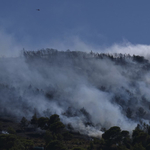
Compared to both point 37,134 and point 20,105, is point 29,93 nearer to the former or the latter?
point 20,105

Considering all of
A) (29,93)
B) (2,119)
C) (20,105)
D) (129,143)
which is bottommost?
(129,143)

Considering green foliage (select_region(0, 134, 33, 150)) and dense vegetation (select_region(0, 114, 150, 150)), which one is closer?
green foliage (select_region(0, 134, 33, 150))

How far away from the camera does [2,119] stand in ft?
452

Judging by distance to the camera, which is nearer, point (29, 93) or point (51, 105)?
point (51, 105)

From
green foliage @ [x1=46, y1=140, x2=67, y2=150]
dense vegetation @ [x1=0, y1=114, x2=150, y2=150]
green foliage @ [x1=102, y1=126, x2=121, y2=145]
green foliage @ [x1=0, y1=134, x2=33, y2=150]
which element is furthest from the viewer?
green foliage @ [x1=102, y1=126, x2=121, y2=145]

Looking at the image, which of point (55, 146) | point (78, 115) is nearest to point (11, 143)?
point (55, 146)

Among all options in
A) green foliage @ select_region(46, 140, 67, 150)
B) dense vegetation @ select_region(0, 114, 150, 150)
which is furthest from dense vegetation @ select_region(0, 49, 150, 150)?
green foliage @ select_region(46, 140, 67, 150)

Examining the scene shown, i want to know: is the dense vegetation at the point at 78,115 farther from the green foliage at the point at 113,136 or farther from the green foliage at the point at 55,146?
the green foliage at the point at 55,146

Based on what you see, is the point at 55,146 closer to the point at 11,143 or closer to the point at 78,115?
the point at 11,143

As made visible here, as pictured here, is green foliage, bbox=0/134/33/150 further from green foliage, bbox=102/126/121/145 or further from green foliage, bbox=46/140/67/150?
green foliage, bbox=102/126/121/145

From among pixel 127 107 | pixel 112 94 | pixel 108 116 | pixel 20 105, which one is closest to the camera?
pixel 108 116

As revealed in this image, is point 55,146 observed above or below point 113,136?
below

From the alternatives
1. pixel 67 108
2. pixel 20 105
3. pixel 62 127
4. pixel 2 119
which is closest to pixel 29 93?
pixel 20 105

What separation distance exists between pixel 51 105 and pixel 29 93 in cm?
2522
